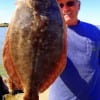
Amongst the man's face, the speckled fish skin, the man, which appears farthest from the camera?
the man

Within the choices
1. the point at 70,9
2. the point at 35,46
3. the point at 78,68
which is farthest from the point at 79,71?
the point at 35,46

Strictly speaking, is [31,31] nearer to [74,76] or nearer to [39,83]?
[39,83]

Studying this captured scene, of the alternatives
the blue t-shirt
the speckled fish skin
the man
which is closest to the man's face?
the man

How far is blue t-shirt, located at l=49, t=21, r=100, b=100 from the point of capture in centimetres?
511

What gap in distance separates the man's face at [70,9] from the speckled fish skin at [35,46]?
129 centimetres

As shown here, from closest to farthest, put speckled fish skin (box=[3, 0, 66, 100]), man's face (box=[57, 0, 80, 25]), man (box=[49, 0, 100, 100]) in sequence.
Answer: speckled fish skin (box=[3, 0, 66, 100])
man's face (box=[57, 0, 80, 25])
man (box=[49, 0, 100, 100])

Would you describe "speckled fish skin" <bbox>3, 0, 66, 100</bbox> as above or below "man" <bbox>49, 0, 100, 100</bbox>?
above

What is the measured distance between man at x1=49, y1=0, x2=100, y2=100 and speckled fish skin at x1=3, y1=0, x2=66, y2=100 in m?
1.57

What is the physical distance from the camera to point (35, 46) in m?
3.44

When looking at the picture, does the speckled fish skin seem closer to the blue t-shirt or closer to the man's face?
the man's face

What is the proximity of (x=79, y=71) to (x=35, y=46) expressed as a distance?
1798 mm

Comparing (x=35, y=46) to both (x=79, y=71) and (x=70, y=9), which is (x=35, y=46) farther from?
(x=79, y=71)

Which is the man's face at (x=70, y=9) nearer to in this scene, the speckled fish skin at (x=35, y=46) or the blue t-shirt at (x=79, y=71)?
the blue t-shirt at (x=79, y=71)

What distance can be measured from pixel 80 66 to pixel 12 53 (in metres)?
1.85
